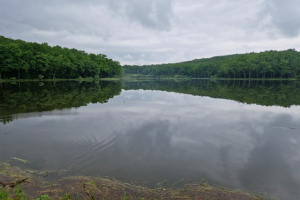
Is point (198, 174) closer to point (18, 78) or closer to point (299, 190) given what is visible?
point (299, 190)

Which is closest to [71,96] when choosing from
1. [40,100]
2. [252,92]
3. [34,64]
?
[40,100]

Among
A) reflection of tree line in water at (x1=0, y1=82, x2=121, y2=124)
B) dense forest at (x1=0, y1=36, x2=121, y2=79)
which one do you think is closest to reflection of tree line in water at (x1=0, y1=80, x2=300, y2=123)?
reflection of tree line in water at (x1=0, y1=82, x2=121, y2=124)

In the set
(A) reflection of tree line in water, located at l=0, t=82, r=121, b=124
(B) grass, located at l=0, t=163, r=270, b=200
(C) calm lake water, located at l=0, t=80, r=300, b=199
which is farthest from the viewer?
(A) reflection of tree line in water, located at l=0, t=82, r=121, b=124

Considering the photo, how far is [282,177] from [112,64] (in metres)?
123

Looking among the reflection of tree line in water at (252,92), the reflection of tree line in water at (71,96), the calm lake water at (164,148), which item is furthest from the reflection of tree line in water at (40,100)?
the reflection of tree line in water at (252,92)

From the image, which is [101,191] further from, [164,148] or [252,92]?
[252,92]

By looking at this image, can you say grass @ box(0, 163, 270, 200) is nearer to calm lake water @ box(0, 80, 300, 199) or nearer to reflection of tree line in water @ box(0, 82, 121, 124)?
calm lake water @ box(0, 80, 300, 199)

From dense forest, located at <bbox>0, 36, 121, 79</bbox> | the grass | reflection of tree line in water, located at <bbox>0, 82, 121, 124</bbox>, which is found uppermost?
dense forest, located at <bbox>0, 36, 121, 79</bbox>

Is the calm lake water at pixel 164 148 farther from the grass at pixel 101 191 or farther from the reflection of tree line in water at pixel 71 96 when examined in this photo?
the reflection of tree line in water at pixel 71 96

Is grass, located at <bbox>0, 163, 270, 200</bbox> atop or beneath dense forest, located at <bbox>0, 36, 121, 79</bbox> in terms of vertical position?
beneath

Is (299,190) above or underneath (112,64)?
underneath

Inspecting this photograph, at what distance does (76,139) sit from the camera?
392 inches

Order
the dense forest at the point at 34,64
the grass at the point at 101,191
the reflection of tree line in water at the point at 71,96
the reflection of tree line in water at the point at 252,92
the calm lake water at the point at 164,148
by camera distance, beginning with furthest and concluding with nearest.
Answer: the dense forest at the point at 34,64 < the reflection of tree line in water at the point at 252,92 < the reflection of tree line in water at the point at 71,96 < the calm lake water at the point at 164,148 < the grass at the point at 101,191

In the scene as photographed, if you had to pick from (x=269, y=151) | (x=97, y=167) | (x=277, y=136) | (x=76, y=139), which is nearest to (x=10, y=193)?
(x=97, y=167)
